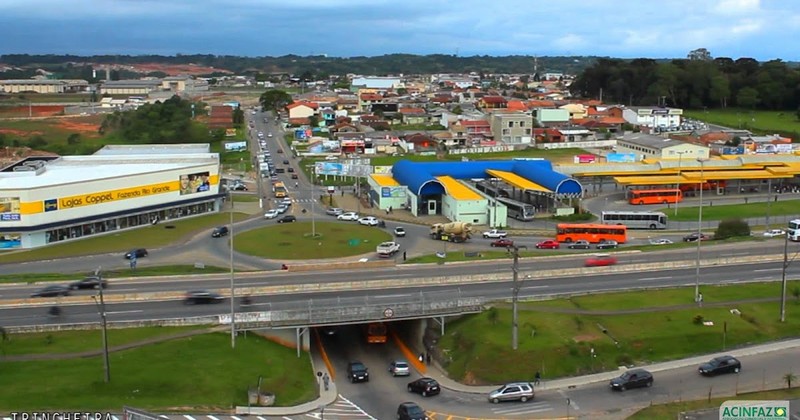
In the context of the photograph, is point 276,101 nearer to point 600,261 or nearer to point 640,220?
point 640,220

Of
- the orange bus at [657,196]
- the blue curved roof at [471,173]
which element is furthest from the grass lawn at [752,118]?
the blue curved roof at [471,173]

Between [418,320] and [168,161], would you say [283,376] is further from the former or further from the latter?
[168,161]

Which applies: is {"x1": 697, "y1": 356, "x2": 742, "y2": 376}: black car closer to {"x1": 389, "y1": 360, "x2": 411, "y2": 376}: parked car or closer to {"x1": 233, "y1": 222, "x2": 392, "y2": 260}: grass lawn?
{"x1": 389, "y1": 360, "x2": 411, "y2": 376}: parked car

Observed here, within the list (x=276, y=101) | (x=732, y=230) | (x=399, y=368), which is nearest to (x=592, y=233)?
(x=732, y=230)

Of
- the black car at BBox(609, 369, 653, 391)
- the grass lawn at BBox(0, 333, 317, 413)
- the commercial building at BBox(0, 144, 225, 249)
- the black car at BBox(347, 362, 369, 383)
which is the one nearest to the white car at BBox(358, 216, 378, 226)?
the commercial building at BBox(0, 144, 225, 249)

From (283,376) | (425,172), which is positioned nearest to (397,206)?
(425,172)

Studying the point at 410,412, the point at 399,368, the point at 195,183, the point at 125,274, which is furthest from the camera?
the point at 195,183
